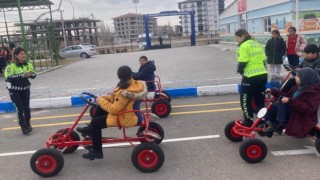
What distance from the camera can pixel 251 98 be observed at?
214 inches

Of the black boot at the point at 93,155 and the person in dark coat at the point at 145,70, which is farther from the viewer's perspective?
the person in dark coat at the point at 145,70

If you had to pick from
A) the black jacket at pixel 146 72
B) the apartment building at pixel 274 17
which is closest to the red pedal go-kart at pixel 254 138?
the black jacket at pixel 146 72

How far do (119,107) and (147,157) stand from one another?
758 millimetres

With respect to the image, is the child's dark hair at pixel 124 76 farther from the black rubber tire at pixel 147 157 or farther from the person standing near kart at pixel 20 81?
the person standing near kart at pixel 20 81

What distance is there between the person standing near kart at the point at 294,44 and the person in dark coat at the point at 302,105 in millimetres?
4742

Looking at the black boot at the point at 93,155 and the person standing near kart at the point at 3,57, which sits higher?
the person standing near kart at the point at 3,57

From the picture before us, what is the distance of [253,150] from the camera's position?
14.4 ft

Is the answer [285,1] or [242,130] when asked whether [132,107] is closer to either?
[242,130]

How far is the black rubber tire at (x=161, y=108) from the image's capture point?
702 cm

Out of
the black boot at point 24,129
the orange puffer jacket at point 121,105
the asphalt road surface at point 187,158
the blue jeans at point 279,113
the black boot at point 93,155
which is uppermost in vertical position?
the orange puffer jacket at point 121,105

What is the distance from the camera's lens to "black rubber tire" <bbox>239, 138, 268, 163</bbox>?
172 inches

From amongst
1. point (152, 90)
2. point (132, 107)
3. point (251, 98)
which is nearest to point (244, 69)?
point (251, 98)

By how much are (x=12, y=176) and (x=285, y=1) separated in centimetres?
1561

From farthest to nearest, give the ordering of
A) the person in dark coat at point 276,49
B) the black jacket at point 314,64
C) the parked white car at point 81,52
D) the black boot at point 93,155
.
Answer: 1. the parked white car at point 81,52
2. the person in dark coat at point 276,49
3. the black jacket at point 314,64
4. the black boot at point 93,155
